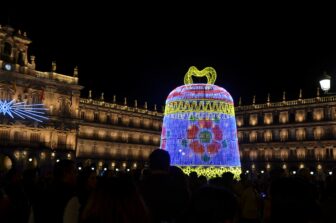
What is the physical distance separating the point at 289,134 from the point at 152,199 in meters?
64.5

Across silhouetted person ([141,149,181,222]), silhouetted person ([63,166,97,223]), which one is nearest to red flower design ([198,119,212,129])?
silhouetted person ([63,166,97,223])

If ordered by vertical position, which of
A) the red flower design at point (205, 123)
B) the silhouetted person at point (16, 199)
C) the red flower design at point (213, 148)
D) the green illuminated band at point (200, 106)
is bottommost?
the silhouetted person at point (16, 199)

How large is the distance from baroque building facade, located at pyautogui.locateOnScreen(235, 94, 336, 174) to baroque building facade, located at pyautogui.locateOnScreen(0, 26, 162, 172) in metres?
18.7

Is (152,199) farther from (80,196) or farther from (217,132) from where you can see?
(217,132)

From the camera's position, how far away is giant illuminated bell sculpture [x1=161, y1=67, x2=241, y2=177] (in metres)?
24.8

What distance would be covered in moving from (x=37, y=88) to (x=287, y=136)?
38.8 metres

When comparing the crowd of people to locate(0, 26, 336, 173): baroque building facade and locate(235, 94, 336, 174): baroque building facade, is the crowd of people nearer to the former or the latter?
locate(0, 26, 336, 173): baroque building facade

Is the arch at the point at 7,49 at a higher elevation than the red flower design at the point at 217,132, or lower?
higher

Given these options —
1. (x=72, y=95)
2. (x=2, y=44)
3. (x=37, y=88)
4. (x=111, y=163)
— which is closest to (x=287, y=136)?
(x=111, y=163)

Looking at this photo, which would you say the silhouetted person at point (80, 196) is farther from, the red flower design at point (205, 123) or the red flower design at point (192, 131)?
the red flower design at point (205, 123)

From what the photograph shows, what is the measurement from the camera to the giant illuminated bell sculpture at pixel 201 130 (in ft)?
81.3

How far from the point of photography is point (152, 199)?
5.82m

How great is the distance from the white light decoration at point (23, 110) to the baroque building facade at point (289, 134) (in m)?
34.5

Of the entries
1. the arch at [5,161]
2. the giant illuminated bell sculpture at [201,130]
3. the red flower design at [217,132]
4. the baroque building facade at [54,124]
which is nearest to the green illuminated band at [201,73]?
the giant illuminated bell sculpture at [201,130]
